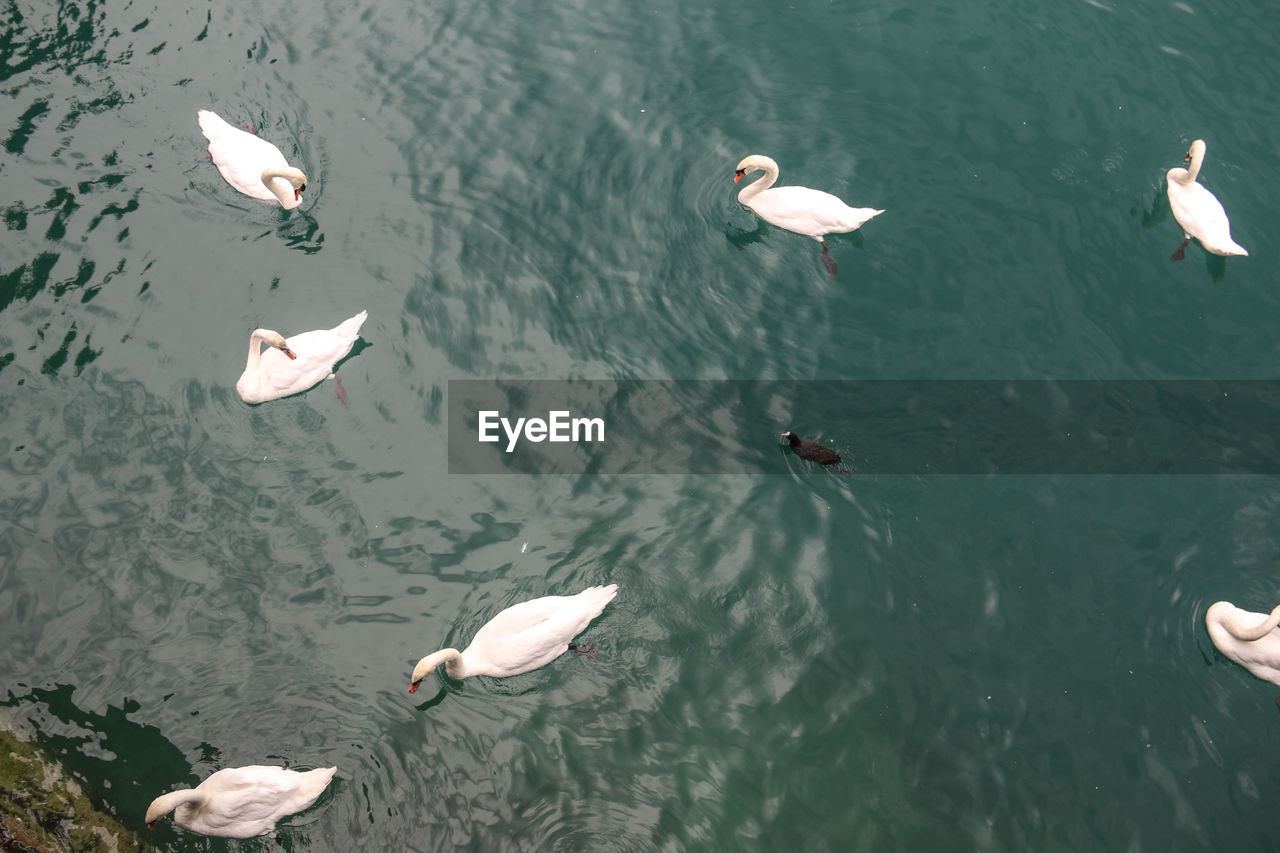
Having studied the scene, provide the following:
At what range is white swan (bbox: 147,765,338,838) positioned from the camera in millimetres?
7121

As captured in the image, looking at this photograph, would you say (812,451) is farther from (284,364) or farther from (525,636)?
(284,364)

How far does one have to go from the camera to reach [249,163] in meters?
10.4

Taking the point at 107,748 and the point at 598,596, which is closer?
the point at 107,748

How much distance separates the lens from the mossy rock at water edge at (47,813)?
7.21m

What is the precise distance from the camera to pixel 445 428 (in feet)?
30.5

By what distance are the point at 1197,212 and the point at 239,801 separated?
1150cm

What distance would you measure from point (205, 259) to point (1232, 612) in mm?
10983

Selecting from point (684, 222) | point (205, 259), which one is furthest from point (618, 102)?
point (205, 259)

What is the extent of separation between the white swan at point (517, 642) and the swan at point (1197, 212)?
8.24 m

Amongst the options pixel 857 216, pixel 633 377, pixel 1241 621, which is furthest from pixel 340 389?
pixel 1241 621

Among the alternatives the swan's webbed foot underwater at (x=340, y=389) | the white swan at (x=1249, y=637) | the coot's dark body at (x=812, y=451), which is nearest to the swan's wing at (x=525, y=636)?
the coot's dark body at (x=812, y=451)

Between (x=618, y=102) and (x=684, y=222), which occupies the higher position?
(x=618, y=102)

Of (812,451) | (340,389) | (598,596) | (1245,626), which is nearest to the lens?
(1245,626)

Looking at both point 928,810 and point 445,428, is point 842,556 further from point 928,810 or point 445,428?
point 445,428
